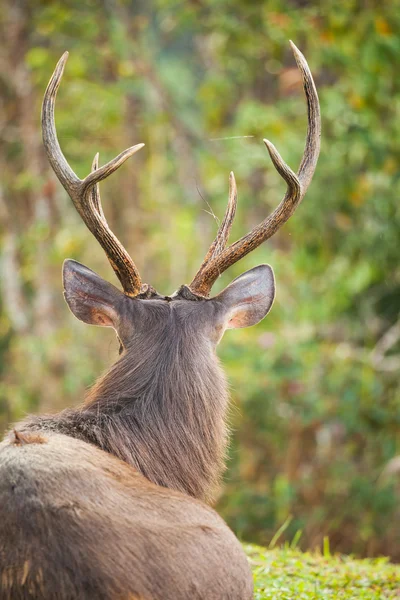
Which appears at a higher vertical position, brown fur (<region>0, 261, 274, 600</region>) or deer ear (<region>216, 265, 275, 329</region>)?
deer ear (<region>216, 265, 275, 329</region>)

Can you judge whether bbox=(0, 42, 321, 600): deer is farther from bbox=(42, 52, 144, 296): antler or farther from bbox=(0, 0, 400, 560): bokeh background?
bbox=(0, 0, 400, 560): bokeh background

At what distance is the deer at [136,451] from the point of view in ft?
11.3

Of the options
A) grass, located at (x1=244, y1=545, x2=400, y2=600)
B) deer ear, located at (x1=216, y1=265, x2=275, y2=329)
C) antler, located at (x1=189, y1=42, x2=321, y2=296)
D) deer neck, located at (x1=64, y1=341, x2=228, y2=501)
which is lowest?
grass, located at (x1=244, y1=545, x2=400, y2=600)

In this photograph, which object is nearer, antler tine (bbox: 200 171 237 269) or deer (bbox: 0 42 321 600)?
deer (bbox: 0 42 321 600)

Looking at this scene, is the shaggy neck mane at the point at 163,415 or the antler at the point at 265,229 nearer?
the shaggy neck mane at the point at 163,415

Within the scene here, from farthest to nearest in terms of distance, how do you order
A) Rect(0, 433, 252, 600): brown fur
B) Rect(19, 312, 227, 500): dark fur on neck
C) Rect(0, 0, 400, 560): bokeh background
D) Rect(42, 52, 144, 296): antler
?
Rect(0, 0, 400, 560): bokeh background, Rect(42, 52, 144, 296): antler, Rect(19, 312, 227, 500): dark fur on neck, Rect(0, 433, 252, 600): brown fur

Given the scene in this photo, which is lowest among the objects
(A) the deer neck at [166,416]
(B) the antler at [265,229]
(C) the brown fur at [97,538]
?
(C) the brown fur at [97,538]

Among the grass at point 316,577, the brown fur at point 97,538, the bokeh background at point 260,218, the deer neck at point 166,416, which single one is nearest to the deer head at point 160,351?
the deer neck at point 166,416

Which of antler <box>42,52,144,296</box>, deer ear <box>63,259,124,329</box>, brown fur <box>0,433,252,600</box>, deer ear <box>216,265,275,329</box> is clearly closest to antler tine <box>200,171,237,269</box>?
deer ear <box>216,265,275,329</box>

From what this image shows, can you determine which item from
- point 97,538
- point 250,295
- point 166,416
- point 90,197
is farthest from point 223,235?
point 97,538

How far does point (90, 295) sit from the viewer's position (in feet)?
16.1

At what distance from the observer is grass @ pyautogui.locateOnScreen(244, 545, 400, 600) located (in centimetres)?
500

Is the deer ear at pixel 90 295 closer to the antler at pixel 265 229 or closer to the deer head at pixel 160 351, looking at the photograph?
the deer head at pixel 160 351

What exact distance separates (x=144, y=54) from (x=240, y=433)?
5.25 meters
